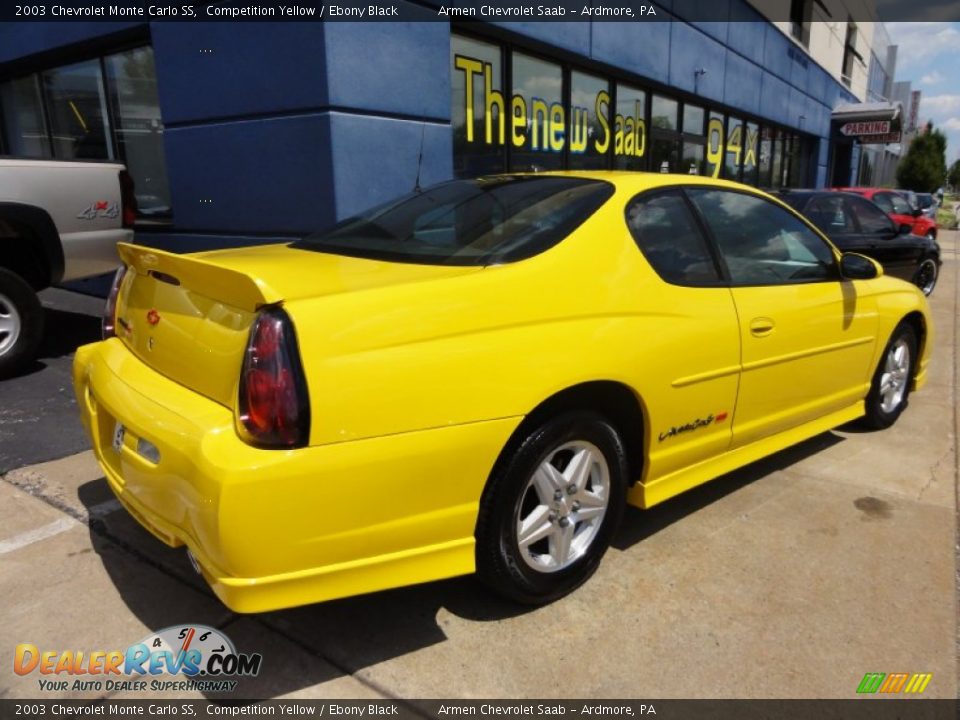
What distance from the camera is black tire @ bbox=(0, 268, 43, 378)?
5141 mm

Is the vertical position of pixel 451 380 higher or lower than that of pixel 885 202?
lower

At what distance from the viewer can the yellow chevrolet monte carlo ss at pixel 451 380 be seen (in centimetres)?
196

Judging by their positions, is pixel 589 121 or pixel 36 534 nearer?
pixel 36 534

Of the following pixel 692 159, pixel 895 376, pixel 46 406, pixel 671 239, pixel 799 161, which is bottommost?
pixel 46 406

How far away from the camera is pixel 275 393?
1.94 meters

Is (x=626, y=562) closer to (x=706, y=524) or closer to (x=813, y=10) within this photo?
(x=706, y=524)

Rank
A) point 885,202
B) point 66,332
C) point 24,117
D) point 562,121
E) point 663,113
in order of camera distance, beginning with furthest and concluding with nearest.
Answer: point 885,202 < point 663,113 < point 24,117 < point 562,121 < point 66,332

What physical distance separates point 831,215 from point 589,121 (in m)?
3.52

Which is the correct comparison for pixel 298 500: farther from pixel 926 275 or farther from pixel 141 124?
pixel 926 275

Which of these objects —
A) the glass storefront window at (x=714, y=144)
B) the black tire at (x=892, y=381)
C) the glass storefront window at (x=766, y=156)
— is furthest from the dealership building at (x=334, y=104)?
the glass storefront window at (x=766, y=156)

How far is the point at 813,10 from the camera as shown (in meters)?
19.9

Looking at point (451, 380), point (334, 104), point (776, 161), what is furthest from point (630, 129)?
point (776, 161)

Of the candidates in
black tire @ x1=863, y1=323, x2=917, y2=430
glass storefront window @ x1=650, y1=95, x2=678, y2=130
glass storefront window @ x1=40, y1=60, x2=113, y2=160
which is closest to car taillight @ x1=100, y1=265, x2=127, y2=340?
black tire @ x1=863, y1=323, x2=917, y2=430

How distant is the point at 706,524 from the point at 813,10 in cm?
2150
